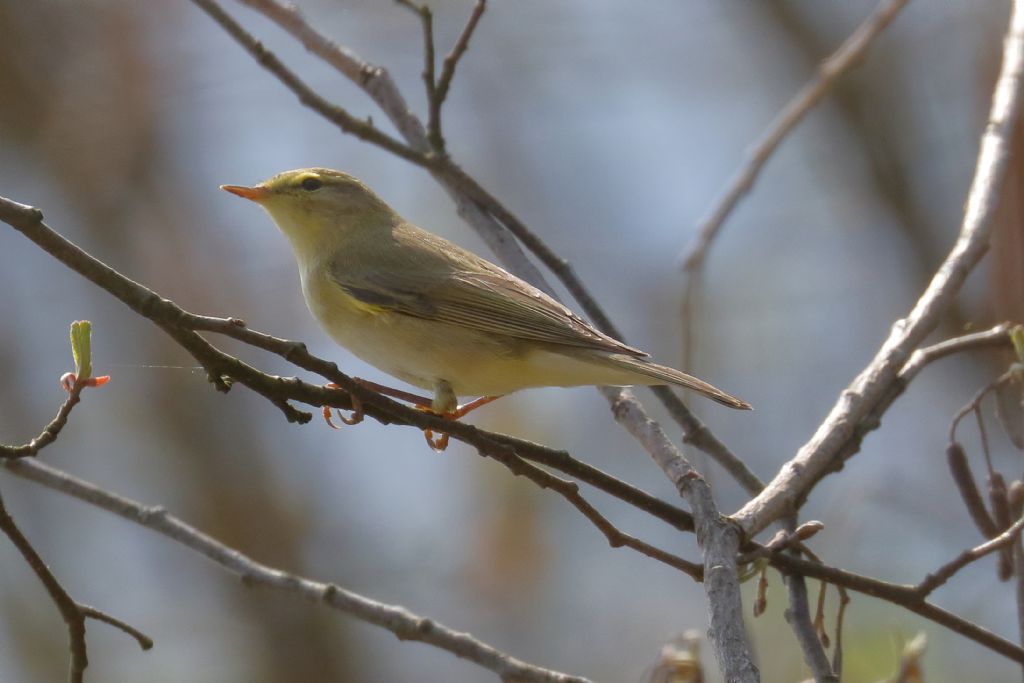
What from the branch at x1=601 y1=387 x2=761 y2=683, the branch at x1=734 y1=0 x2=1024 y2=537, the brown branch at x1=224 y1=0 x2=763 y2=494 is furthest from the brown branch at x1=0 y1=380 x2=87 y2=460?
the brown branch at x1=224 y1=0 x2=763 y2=494

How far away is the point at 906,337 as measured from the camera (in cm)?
288

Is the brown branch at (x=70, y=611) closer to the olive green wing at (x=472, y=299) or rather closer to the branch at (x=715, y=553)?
the branch at (x=715, y=553)

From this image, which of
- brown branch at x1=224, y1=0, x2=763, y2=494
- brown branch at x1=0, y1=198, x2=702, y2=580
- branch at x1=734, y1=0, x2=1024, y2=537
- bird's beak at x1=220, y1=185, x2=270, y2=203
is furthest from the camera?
bird's beak at x1=220, y1=185, x2=270, y2=203

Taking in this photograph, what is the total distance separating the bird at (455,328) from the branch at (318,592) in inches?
21.2

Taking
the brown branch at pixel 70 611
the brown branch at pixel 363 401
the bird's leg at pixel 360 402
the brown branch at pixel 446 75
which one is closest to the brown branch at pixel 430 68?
the brown branch at pixel 446 75

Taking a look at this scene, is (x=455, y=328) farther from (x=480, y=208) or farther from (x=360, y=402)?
(x=360, y=402)

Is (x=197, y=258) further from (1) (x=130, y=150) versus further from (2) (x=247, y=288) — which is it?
(1) (x=130, y=150)

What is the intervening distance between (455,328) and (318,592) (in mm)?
1100

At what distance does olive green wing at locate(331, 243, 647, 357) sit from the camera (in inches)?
125

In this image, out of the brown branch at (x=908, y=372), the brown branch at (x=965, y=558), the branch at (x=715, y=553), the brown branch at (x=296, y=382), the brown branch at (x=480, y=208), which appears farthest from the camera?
the brown branch at (x=480, y=208)

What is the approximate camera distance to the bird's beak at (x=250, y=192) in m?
3.89

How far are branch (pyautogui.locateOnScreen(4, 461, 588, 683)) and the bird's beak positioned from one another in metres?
1.66

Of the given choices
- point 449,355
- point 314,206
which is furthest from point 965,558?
point 314,206

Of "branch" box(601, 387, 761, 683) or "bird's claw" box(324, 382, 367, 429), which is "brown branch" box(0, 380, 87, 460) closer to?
"bird's claw" box(324, 382, 367, 429)
